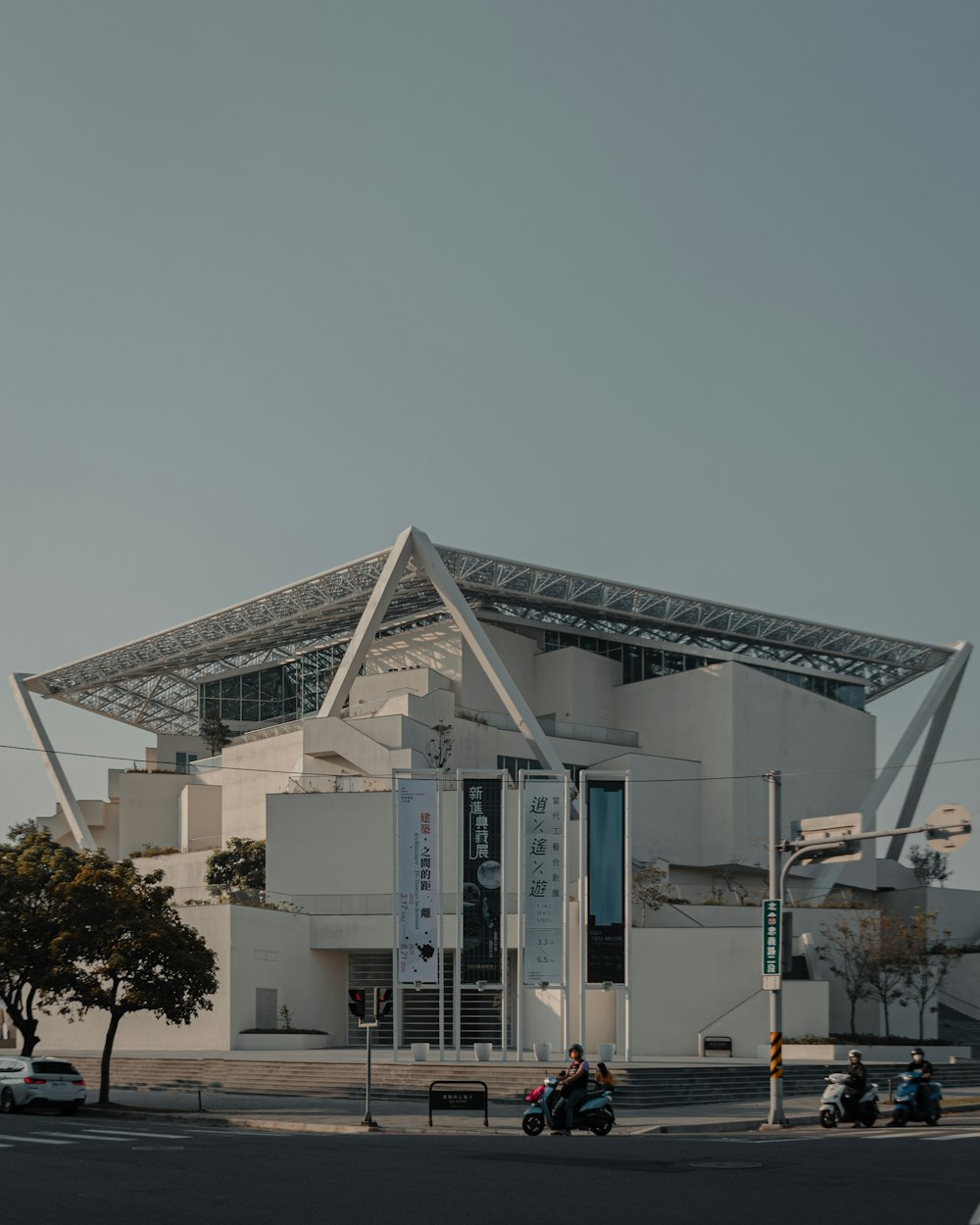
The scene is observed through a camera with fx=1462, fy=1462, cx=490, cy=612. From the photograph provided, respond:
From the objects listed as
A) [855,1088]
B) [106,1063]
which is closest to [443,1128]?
[855,1088]

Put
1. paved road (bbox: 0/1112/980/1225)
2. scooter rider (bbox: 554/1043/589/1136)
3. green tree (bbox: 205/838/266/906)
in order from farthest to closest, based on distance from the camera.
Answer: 1. green tree (bbox: 205/838/266/906)
2. scooter rider (bbox: 554/1043/589/1136)
3. paved road (bbox: 0/1112/980/1225)

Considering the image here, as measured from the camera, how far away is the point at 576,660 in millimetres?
78000

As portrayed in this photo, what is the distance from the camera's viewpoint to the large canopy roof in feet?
228

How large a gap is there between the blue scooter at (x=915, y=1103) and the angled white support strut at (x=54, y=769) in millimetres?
58969

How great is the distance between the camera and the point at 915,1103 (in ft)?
92.0

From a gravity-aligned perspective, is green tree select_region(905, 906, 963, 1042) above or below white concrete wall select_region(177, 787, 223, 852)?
below

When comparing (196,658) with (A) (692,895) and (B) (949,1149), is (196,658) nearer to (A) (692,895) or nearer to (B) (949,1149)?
(A) (692,895)

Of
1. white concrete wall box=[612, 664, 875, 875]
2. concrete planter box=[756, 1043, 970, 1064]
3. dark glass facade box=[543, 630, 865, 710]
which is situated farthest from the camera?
dark glass facade box=[543, 630, 865, 710]

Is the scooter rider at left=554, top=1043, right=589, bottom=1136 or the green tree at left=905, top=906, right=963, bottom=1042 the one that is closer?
the scooter rider at left=554, top=1043, right=589, bottom=1136

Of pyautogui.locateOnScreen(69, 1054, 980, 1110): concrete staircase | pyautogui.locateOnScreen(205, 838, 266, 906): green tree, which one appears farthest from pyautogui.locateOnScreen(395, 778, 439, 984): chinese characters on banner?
pyautogui.locateOnScreen(205, 838, 266, 906): green tree

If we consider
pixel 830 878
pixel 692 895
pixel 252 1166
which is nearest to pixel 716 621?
pixel 830 878

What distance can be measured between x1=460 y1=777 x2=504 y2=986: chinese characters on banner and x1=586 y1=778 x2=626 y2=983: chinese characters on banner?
110 inches

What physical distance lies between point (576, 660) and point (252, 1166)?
197 feet

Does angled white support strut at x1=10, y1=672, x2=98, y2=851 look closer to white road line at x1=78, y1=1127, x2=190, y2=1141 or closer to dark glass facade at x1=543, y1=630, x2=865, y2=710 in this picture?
dark glass facade at x1=543, y1=630, x2=865, y2=710
